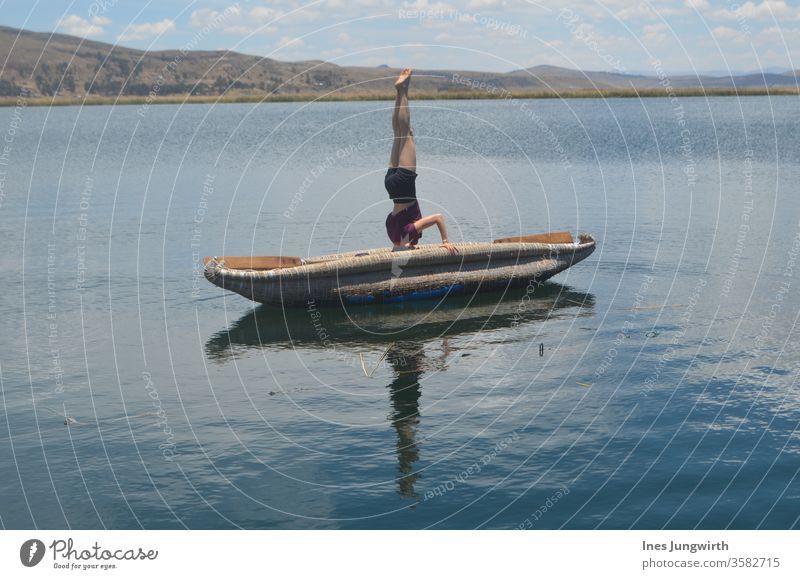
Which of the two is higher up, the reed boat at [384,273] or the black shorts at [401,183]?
the black shorts at [401,183]

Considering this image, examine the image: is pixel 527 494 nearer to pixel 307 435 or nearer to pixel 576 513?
pixel 576 513

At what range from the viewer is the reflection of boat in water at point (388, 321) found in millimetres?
22484

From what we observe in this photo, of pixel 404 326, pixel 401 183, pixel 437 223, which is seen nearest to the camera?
pixel 404 326

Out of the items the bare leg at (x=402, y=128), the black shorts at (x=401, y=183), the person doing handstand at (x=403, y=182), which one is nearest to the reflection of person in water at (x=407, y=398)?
the person doing handstand at (x=403, y=182)

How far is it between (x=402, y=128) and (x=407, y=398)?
7983 millimetres

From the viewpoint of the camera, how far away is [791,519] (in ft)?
43.8

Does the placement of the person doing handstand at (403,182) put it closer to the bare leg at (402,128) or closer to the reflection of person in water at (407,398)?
the bare leg at (402,128)

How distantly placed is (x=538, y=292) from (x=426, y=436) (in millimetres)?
11310

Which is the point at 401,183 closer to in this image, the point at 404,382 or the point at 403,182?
the point at 403,182

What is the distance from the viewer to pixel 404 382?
1934 centimetres

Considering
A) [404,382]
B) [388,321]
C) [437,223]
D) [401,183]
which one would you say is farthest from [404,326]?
[404,382]

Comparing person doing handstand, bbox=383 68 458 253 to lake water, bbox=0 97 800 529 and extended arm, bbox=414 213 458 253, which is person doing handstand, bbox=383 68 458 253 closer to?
extended arm, bbox=414 213 458 253

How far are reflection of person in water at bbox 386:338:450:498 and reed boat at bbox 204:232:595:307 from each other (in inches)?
128

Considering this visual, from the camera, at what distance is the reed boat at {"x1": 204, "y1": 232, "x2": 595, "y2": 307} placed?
78.9ft
